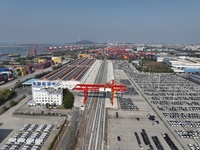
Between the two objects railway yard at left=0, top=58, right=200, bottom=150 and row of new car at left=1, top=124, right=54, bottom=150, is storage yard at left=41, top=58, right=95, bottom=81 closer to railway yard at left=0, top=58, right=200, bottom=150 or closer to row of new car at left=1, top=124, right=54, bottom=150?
railway yard at left=0, top=58, right=200, bottom=150

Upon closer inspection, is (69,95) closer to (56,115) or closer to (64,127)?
(56,115)

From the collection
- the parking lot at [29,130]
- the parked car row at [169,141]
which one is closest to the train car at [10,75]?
the parking lot at [29,130]

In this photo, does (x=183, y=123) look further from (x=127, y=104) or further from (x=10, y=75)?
(x=10, y=75)

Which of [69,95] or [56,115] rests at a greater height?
[69,95]

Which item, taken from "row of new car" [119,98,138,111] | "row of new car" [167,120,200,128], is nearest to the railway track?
"row of new car" [119,98,138,111]

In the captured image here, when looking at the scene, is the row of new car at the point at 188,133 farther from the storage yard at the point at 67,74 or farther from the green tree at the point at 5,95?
the green tree at the point at 5,95

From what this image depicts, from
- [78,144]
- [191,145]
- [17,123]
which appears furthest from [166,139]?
[17,123]

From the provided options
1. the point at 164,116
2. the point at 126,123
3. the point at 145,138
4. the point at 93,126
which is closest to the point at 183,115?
the point at 164,116
